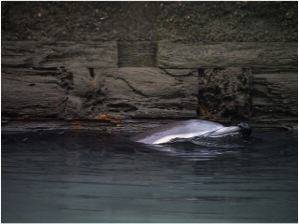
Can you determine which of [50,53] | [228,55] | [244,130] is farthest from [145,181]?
[50,53]

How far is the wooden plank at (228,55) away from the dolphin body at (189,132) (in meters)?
0.83

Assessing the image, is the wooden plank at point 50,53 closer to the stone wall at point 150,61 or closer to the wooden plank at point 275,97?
the stone wall at point 150,61

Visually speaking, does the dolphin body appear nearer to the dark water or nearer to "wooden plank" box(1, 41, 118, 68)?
the dark water

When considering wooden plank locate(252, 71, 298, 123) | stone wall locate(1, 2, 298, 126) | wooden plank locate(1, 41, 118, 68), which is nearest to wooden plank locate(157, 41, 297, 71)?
stone wall locate(1, 2, 298, 126)

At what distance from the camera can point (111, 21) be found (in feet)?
20.0

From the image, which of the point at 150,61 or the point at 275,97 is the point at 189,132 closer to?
the point at 150,61

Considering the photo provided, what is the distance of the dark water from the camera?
3.32 m

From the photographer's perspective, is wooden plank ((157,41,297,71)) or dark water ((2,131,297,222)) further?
wooden plank ((157,41,297,71))

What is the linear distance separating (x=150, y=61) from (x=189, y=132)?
1.08 metres

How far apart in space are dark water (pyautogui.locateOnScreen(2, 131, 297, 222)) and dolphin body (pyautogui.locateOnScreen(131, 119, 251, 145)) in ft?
0.44

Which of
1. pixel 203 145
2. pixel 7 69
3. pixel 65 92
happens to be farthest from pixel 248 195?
pixel 7 69

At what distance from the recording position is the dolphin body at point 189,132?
5.33 m

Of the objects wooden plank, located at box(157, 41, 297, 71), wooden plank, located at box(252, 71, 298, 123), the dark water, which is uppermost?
wooden plank, located at box(157, 41, 297, 71)

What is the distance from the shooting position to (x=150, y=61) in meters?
6.09
